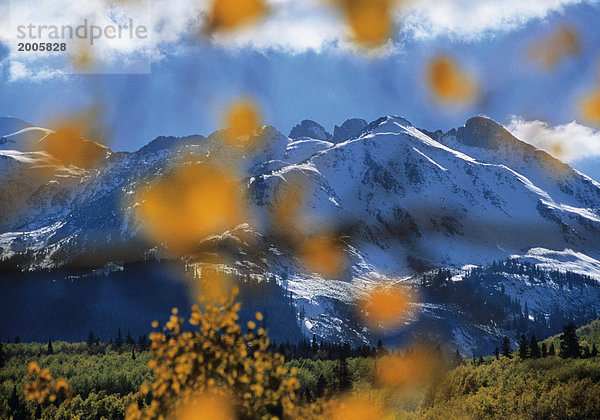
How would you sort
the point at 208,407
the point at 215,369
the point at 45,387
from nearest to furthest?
the point at 45,387, the point at 215,369, the point at 208,407

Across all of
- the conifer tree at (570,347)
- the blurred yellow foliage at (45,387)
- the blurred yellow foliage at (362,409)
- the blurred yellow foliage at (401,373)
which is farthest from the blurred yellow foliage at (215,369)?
the blurred yellow foliage at (401,373)

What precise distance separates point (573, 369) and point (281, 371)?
9817 cm

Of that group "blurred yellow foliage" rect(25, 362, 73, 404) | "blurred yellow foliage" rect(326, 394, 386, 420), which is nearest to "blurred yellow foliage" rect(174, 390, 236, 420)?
"blurred yellow foliage" rect(25, 362, 73, 404)

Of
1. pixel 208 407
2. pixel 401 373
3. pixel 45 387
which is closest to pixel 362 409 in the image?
pixel 401 373

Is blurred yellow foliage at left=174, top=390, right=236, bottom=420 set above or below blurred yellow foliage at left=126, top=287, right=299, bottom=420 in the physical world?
below

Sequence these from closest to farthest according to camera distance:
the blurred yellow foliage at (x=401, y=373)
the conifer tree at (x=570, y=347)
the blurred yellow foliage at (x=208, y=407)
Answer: the blurred yellow foliage at (x=208, y=407)
the conifer tree at (x=570, y=347)
the blurred yellow foliage at (x=401, y=373)

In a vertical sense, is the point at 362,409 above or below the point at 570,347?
below

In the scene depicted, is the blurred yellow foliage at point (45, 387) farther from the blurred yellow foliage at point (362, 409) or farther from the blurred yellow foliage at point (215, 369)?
the blurred yellow foliage at point (362, 409)

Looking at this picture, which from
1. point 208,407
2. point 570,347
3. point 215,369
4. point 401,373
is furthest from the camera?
point 401,373

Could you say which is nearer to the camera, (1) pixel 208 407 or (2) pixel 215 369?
(2) pixel 215 369

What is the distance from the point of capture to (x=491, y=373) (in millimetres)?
120375

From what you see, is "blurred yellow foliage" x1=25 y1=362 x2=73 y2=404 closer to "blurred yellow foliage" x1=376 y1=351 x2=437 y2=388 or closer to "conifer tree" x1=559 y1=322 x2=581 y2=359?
"conifer tree" x1=559 y1=322 x2=581 y2=359

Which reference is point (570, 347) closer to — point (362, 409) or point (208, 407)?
point (362, 409)

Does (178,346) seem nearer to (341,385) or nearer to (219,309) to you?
(219,309)
